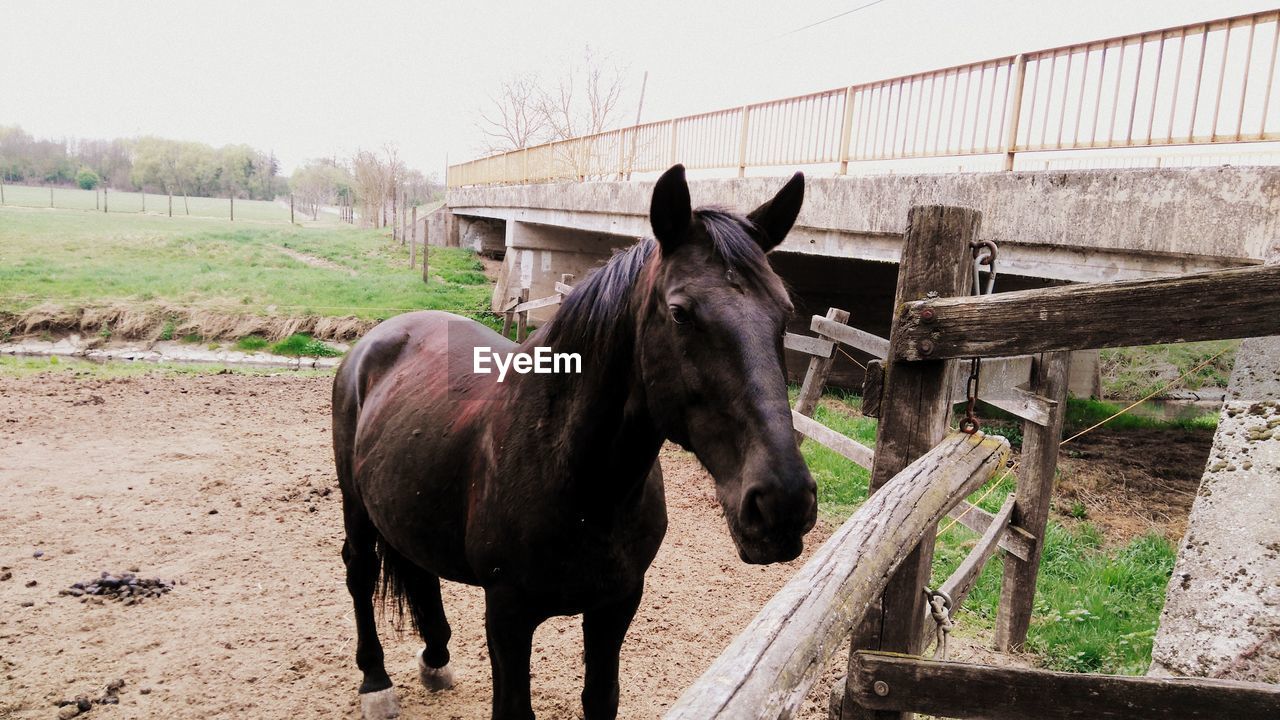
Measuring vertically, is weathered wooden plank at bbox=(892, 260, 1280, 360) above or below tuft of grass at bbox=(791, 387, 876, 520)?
above

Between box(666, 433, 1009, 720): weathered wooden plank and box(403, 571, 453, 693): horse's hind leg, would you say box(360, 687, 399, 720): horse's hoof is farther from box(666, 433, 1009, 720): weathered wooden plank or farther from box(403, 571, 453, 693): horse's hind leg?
→ box(666, 433, 1009, 720): weathered wooden plank

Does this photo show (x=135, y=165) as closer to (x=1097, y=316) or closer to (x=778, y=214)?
(x=778, y=214)

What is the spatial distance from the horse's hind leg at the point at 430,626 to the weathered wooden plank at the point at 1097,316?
8.66 ft

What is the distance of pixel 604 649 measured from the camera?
2.49 metres

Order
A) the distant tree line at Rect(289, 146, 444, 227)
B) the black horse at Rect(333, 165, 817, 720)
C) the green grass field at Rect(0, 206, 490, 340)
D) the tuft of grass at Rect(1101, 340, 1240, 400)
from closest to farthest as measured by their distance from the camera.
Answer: the black horse at Rect(333, 165, 817, 720) → the tuft of grass at Rect(1101, 340, 1240, 400) → the green grass field at Rect(0, 206, 490, 340) → the distant tree line at Rect(289, 146, 444, 227)

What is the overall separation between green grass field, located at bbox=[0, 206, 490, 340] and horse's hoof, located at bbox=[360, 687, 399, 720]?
36.2 feet

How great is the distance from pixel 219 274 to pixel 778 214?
1819 cm

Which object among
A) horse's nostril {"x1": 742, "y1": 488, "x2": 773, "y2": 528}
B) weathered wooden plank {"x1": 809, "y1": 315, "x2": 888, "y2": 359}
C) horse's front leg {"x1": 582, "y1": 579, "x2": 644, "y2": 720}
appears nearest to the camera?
horse's nostril {"x1": 742, "y1": 488, "x2": 773, "y2": 528}

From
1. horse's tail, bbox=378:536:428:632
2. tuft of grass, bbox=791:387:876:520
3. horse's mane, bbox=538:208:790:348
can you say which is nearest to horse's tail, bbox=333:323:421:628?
horse's tail, bbox=378:536:428:632

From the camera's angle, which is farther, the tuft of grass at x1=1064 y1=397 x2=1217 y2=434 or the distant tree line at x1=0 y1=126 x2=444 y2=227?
the distant tree line at x1=0 y1=126 x2=444 y2=227

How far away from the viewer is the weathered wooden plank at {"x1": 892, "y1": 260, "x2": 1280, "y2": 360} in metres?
1.65

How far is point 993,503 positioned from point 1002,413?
4864mm

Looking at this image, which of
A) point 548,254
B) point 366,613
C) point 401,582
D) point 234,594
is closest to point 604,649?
point 401,582

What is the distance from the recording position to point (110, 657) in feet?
12.1
